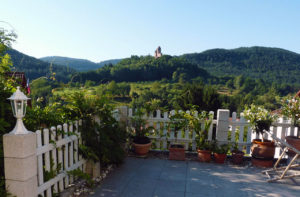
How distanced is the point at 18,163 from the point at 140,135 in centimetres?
320

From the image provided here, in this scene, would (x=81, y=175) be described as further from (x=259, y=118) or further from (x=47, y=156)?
(x=259, y=118)

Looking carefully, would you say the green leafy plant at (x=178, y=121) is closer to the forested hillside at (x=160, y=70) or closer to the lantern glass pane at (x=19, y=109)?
the lantern glass pane at (x=19, y=109)

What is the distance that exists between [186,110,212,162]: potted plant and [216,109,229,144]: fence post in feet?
0.75

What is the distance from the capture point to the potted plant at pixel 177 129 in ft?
16.6

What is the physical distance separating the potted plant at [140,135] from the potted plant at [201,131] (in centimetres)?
102

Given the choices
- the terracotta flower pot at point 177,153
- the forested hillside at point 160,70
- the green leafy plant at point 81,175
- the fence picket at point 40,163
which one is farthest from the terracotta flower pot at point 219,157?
the forested hillside at point 160,70

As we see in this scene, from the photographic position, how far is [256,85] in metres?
38.5

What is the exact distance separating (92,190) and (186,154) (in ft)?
8.73

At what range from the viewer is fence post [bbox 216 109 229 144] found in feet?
16.9

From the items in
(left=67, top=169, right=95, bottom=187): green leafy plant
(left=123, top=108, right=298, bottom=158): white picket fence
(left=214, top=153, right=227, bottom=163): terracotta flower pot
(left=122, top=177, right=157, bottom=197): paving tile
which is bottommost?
(left=122, top=177, right=157, bottom=197): paving tile

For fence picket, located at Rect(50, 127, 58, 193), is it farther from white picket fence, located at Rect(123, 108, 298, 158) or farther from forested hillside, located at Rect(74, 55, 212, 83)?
forested hillside, located at Rect(74, 55, 212, 83)

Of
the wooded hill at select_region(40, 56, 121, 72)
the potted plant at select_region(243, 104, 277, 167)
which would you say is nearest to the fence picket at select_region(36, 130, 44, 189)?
the wooded hill at select_region(40, 56, 121, 72)

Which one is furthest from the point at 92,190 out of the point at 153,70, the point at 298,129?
the point at 153,70

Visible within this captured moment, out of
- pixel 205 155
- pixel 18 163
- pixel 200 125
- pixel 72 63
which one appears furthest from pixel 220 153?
pixel 72 63
